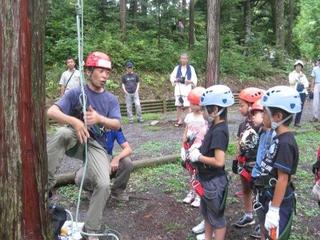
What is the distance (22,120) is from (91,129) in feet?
4.89

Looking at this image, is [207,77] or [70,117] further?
[207,77]

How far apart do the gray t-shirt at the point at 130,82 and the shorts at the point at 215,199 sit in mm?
9423

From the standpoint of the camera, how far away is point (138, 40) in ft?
68.6

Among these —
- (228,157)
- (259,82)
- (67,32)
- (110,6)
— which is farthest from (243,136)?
(110,6)

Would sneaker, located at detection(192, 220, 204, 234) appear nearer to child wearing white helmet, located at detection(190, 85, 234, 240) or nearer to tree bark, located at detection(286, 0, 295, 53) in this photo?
child wearing white helmet, located at detection(190, 85, 234, 240)

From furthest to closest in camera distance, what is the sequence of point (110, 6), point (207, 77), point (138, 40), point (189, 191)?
point (110, 6) < point (138, 40) < point (207, 77) < point (189, 191)

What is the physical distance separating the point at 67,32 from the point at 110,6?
4899 millimetres

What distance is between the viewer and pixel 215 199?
4.23 m

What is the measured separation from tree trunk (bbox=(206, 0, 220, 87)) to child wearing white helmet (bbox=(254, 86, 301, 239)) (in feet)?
18.5

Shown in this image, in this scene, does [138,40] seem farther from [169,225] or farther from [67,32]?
[169,225]

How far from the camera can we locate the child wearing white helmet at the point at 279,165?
3.45 metres

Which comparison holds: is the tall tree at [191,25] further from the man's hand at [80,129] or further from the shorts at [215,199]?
the man's hand at [80,129]

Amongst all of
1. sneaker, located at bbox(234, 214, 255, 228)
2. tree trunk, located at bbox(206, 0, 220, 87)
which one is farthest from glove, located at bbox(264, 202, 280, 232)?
tree trunk, located at bbox(206, 0, 220, 87)

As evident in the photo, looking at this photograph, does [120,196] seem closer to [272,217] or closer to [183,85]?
[272,217]
